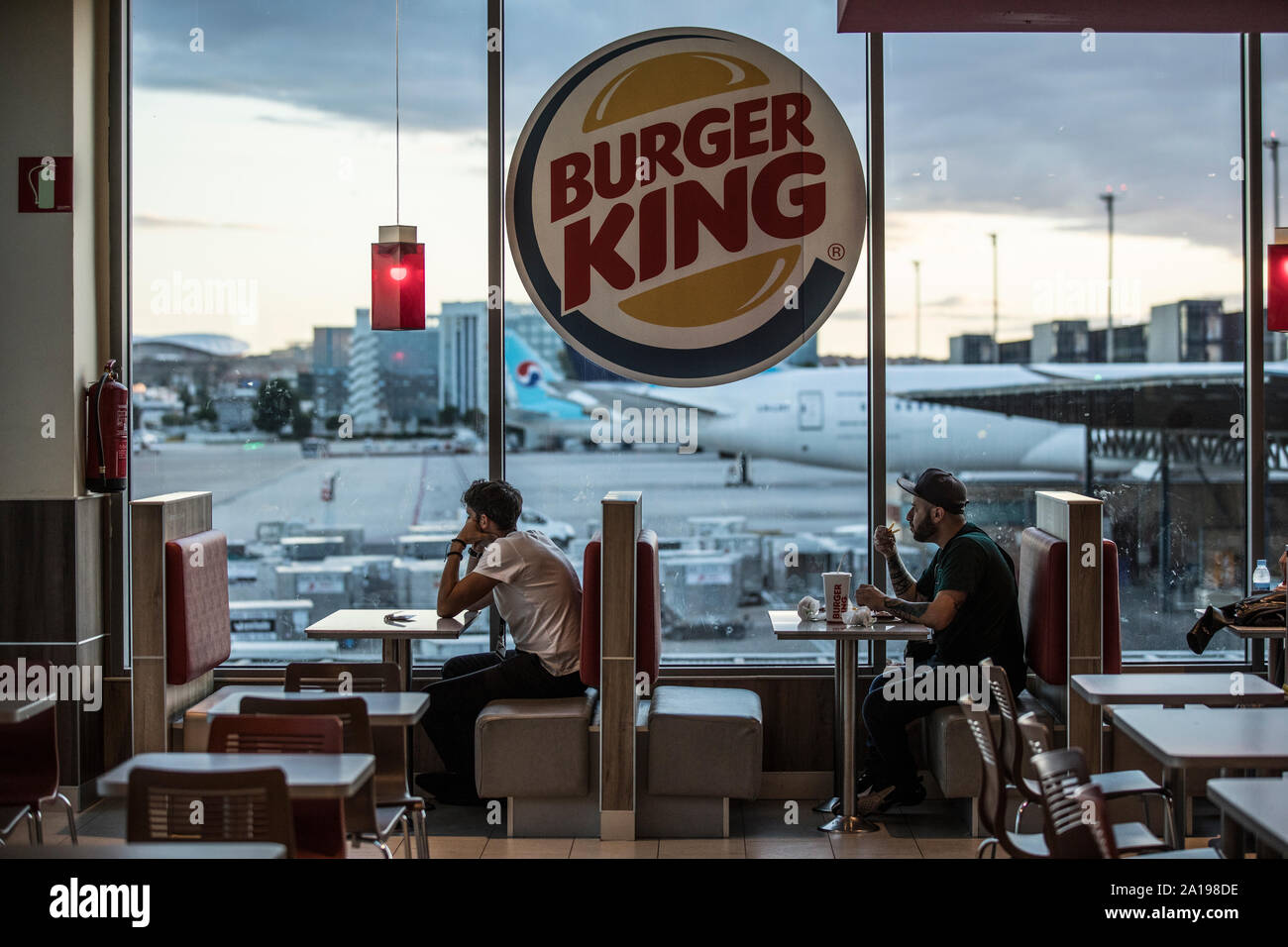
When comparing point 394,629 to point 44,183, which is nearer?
point 394,629

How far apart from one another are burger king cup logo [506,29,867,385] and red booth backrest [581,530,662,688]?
1027 mm

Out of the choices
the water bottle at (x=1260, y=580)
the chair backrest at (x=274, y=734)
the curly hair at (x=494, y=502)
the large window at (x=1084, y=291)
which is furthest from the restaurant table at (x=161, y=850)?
the water bottle at (x=1260, y=580)

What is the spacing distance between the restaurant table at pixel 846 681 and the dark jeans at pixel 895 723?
9 cm

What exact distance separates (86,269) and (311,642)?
72.6 inches

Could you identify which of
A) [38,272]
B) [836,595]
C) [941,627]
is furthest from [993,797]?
[38,272]

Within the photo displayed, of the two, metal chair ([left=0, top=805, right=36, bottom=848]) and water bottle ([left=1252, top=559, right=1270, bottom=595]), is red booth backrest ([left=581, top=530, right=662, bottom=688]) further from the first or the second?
water bottle ([left=1252, top=559, right=1270, bottom=595])

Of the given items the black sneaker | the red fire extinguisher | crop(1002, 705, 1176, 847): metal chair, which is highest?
the red fire extinguisher

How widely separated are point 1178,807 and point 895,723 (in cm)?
134

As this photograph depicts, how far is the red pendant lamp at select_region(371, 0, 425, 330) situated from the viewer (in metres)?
4.81

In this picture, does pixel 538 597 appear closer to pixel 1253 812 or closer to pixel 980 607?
pixel 980 607

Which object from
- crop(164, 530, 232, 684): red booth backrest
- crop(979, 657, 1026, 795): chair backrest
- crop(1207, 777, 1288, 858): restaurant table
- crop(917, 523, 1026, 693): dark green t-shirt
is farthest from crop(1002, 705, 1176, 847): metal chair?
crop(164, 530, 232, 684): red booth backrest

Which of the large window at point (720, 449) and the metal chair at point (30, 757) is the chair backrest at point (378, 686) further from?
the large window at point (720, 449)

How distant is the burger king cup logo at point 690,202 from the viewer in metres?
5.25

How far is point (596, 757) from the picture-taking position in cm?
458
